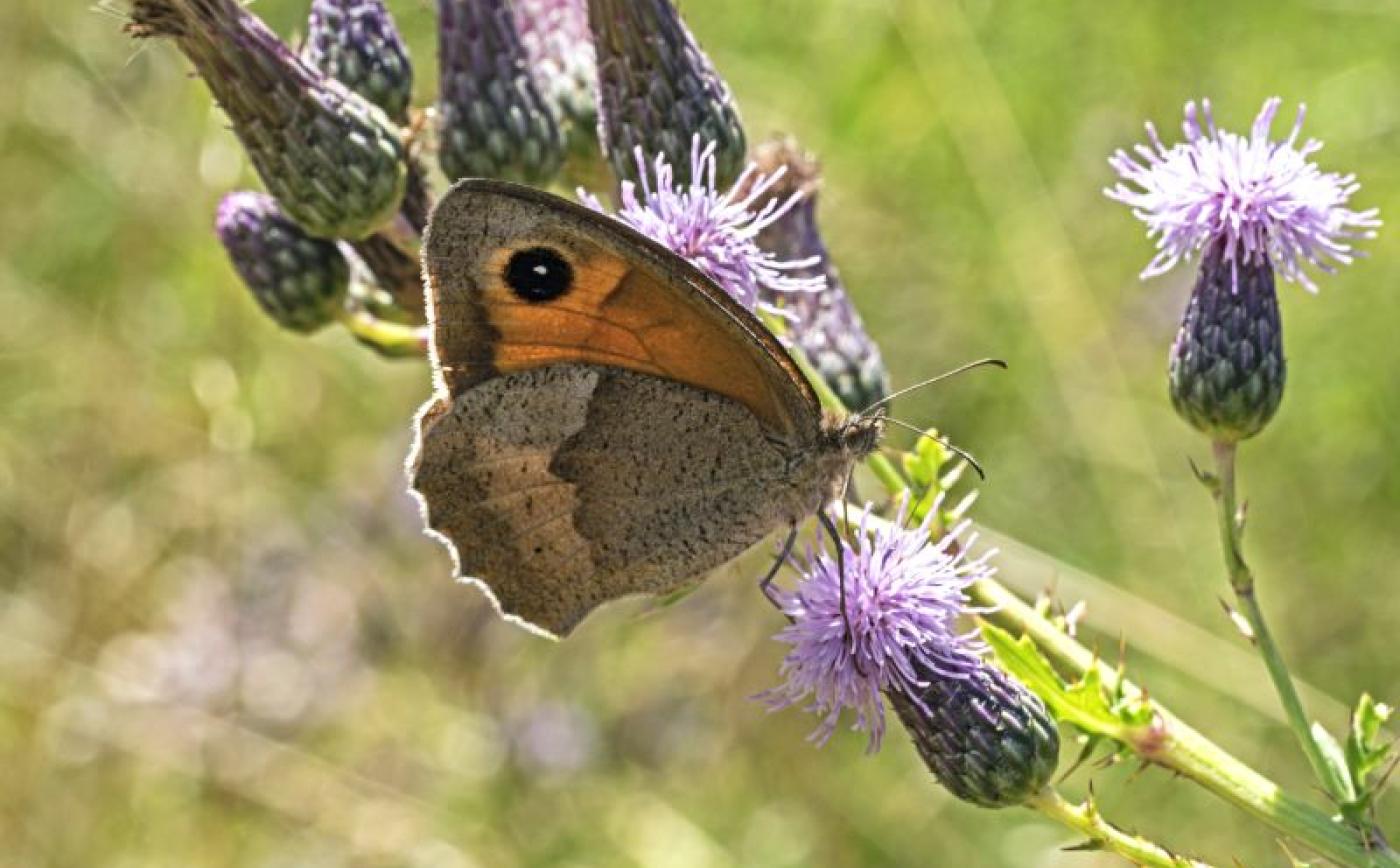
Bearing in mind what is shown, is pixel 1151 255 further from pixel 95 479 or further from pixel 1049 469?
pixel 95 479

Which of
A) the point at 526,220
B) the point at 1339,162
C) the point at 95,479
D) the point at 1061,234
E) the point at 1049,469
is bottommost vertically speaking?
the point at 95,479

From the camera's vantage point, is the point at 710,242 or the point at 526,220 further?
the point at 710,242

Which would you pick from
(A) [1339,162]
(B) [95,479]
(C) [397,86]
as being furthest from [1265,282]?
(B) [95,479]

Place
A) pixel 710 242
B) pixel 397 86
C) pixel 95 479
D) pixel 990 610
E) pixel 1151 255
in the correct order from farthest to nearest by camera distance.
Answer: pixel 1151 255
pixel 95 479
pixel 397 86
pixel 710 242
pixel 990 610

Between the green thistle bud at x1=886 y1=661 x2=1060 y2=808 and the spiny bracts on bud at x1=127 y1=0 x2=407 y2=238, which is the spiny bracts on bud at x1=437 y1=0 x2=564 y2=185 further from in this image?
the green thistle bud at x1=886 y1=661 x2=1060 y2=808

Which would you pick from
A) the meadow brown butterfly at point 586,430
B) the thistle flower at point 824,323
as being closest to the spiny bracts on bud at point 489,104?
the thistle flower at point 824,323

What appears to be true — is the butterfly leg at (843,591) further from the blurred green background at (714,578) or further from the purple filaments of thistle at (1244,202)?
the blurred green background at (714,578)

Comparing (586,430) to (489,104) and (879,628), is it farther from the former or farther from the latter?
(489,104)
